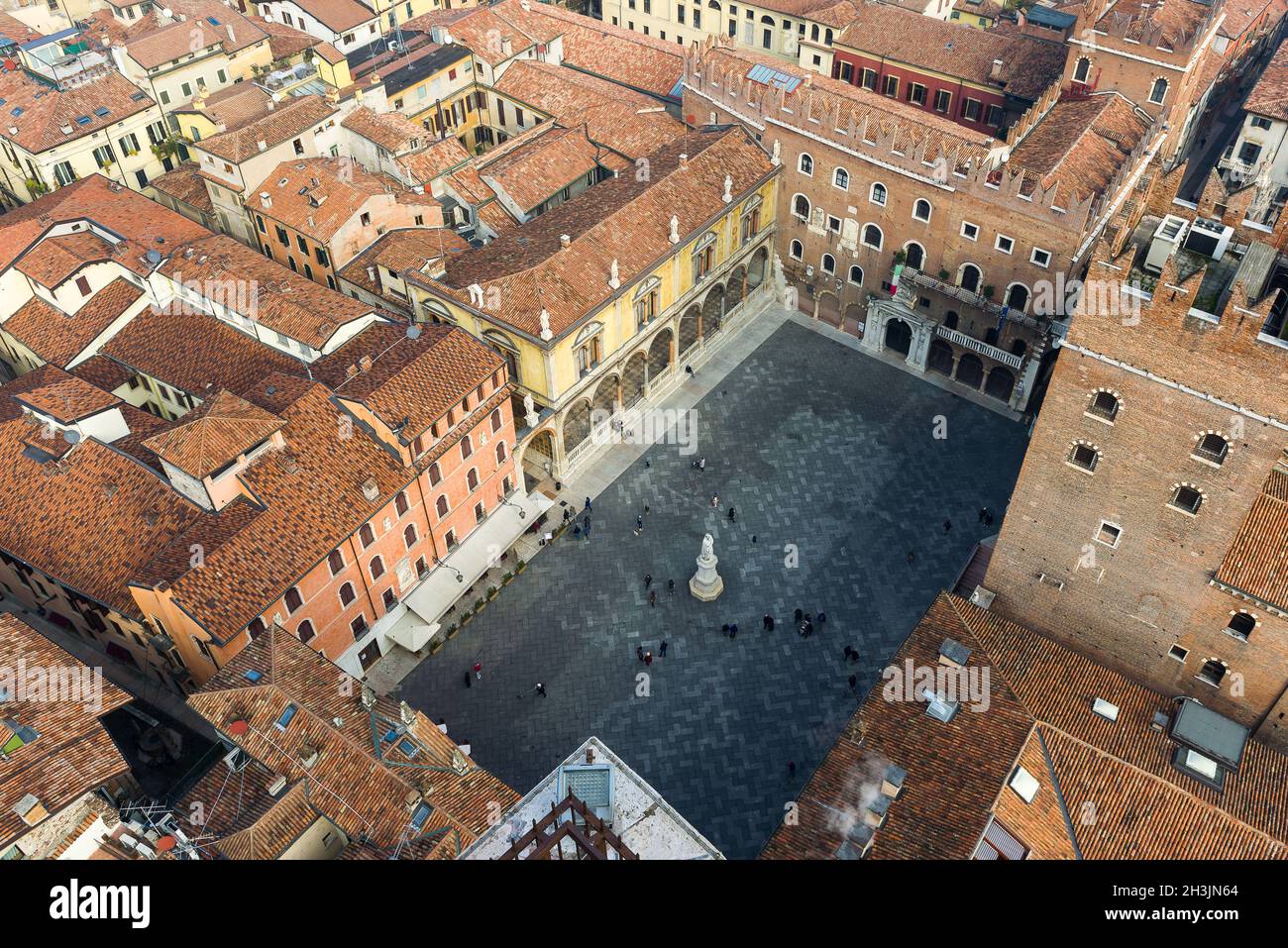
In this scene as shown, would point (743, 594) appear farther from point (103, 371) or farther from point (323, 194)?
point (103, 371)

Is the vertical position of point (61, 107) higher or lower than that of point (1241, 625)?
higher

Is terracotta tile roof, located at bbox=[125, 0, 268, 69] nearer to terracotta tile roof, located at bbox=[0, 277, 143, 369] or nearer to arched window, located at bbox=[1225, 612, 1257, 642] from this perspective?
terracotta tile roof, located at bbox=[0, 277, 143, 369]

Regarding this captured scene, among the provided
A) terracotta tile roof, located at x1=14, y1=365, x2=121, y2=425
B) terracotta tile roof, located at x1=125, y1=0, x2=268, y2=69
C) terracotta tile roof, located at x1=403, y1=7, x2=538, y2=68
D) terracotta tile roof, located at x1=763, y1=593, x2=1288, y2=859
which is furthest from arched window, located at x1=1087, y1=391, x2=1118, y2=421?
terracotta tile roof, located at x1=125, y1=0, x2=268, y2=69

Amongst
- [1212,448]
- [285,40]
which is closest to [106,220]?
[285,40]

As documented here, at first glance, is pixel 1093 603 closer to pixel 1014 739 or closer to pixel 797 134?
pixel 1014 739

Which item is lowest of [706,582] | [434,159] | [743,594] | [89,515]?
[743,594]

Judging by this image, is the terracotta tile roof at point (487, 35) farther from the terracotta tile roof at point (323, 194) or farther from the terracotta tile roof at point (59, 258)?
the terracotta tile roof at point (59, 258)
